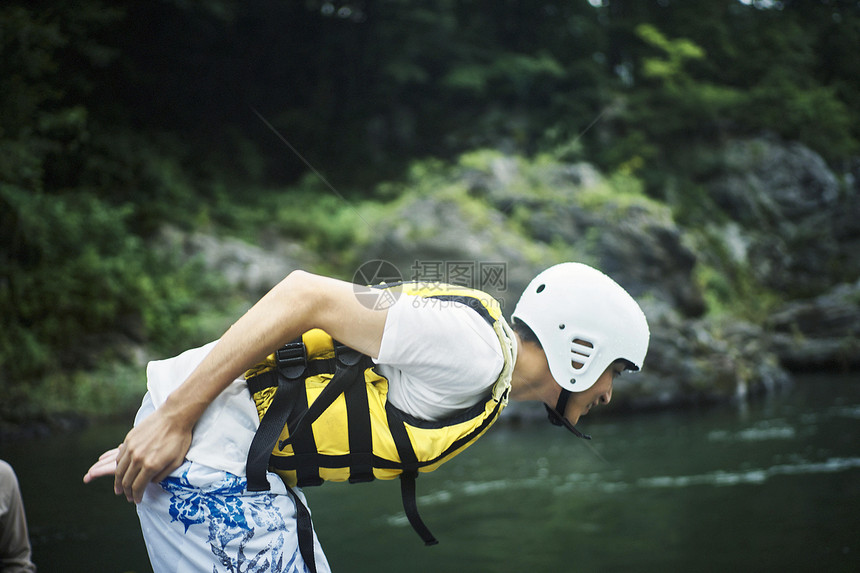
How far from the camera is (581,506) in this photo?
5414 mm

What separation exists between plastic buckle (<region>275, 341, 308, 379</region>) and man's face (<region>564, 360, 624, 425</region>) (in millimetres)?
855

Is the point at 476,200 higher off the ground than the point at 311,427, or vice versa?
the point at 476,200

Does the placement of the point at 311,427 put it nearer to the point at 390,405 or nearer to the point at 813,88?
the point at 390,405

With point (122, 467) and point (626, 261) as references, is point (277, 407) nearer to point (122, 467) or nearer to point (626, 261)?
point (122, 467)

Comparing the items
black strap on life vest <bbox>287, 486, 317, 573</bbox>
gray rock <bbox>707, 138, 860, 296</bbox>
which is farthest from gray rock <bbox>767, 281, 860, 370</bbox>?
black strap on life vest <bbox>287, 486, 317, 573</bbox>

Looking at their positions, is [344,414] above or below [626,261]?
below

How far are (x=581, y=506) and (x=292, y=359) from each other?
4.50m

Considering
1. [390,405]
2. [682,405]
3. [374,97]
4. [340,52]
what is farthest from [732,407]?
[340,52]

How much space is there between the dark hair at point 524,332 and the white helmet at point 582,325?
0.10 ft

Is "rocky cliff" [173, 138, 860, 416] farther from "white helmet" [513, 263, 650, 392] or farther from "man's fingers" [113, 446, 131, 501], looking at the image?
"man's fingers" [113, 446, 131, 501]

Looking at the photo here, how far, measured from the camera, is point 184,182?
14945 millimetres

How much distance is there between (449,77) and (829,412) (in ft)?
45.8

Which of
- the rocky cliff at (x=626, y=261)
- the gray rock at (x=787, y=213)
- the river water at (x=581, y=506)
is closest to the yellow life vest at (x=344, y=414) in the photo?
the river water at (x=581, y=506)

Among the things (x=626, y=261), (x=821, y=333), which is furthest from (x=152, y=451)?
(x=821, y=333)
